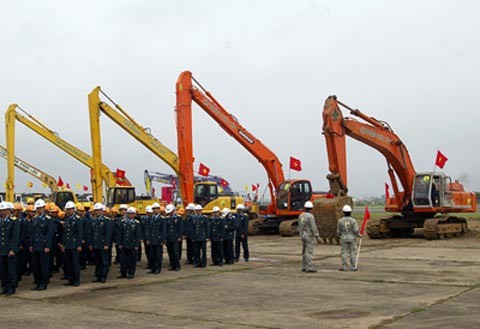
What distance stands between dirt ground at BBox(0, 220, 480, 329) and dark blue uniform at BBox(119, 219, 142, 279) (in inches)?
10.5

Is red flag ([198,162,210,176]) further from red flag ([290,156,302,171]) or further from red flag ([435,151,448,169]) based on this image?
red flag ([435,151,448,169])

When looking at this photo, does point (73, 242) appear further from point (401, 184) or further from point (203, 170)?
point (203, 170)

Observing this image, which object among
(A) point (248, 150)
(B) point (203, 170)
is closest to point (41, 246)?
(A) point (248, 150)

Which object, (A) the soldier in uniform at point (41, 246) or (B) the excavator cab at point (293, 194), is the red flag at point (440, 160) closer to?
(B) the excavator cab at point (293, 194)

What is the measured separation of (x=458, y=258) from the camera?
17.7m

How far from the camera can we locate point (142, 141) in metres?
31.7

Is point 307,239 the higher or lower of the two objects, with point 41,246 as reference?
lower

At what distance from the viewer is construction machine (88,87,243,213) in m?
30.0

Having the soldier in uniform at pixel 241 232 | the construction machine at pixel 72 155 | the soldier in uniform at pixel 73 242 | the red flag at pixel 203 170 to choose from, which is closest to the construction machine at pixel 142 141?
the construction machine at pixel 72 155

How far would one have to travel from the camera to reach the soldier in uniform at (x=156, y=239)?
14938 millimetres

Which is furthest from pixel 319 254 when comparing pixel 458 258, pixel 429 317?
pixel 429 317

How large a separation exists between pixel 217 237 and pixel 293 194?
1292cm

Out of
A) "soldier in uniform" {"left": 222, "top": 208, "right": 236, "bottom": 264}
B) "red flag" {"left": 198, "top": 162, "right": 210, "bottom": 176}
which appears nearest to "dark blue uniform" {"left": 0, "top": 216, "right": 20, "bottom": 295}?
"soldier in uniform" {"left": 222, "top": 208, "right": 236, "bottom": 264}

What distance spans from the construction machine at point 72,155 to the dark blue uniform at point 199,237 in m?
15.4
